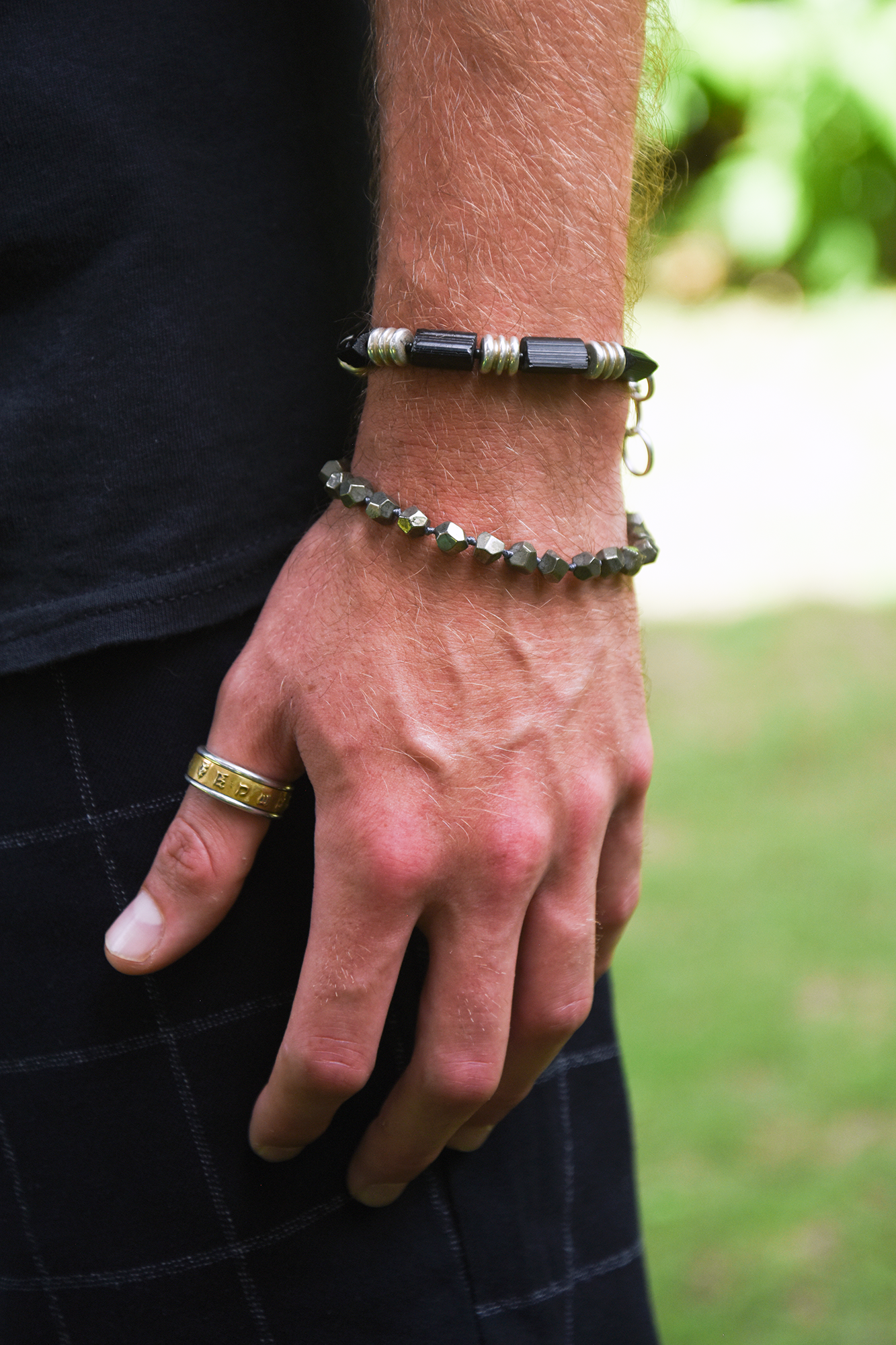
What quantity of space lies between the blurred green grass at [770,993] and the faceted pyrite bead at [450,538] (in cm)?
165

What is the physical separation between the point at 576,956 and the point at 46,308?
2.12 feet

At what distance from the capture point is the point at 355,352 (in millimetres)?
910

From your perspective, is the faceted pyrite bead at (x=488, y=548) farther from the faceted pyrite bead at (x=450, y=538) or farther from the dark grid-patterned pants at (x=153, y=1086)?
the dark grid-patterned pants at (x=153, y=1086)

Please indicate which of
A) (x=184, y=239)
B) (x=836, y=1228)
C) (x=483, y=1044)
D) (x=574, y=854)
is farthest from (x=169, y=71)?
(x=836, y=1228)

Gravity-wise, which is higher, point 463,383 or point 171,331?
point 171,331

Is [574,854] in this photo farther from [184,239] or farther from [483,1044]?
[184,239]

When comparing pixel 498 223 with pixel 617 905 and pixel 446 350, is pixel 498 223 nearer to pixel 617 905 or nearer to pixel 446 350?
pixel 446 350

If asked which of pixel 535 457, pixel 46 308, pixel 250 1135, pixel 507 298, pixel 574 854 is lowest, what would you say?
pixel 250 1135

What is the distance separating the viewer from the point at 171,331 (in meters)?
0.93

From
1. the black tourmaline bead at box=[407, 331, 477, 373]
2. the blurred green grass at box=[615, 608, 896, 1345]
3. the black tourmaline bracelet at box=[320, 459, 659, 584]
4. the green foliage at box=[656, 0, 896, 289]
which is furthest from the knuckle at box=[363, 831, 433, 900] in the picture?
the green foliage at box=[656, 0, 896, 289]

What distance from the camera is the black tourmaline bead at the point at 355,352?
2.95 ft

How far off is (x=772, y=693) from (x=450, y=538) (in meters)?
4.16

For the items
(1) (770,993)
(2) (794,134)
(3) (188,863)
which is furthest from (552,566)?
(2) (794,134)

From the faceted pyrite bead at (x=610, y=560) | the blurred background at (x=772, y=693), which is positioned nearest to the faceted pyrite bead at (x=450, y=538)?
the faceted pyrite bead at (x=610, y=560)
